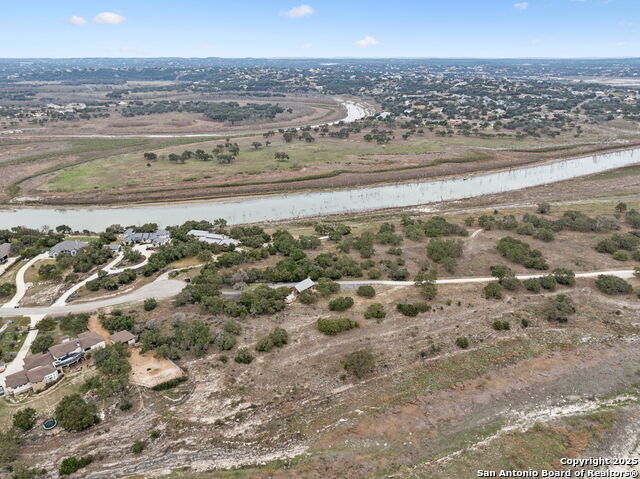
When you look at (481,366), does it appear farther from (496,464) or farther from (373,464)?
(373,464)

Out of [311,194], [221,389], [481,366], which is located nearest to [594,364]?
[481,366]

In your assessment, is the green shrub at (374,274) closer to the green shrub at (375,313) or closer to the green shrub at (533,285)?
the green shrub at (375,313)

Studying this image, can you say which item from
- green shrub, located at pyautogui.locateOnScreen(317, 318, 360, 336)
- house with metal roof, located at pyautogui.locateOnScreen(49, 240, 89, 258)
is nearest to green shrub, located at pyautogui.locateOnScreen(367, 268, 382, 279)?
green shrub, located at pyautogui.locateOnScreen(317, 318, 360, 336)

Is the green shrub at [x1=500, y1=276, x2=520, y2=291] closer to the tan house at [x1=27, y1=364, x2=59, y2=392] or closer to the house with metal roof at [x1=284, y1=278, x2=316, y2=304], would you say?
the house with metal roof at [x1=284, y1=278, x2=316, y2=304]

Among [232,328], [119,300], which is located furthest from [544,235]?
[119,300]

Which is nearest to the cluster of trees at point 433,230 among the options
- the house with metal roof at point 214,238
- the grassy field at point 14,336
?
the house with metal roof at point 214,238
